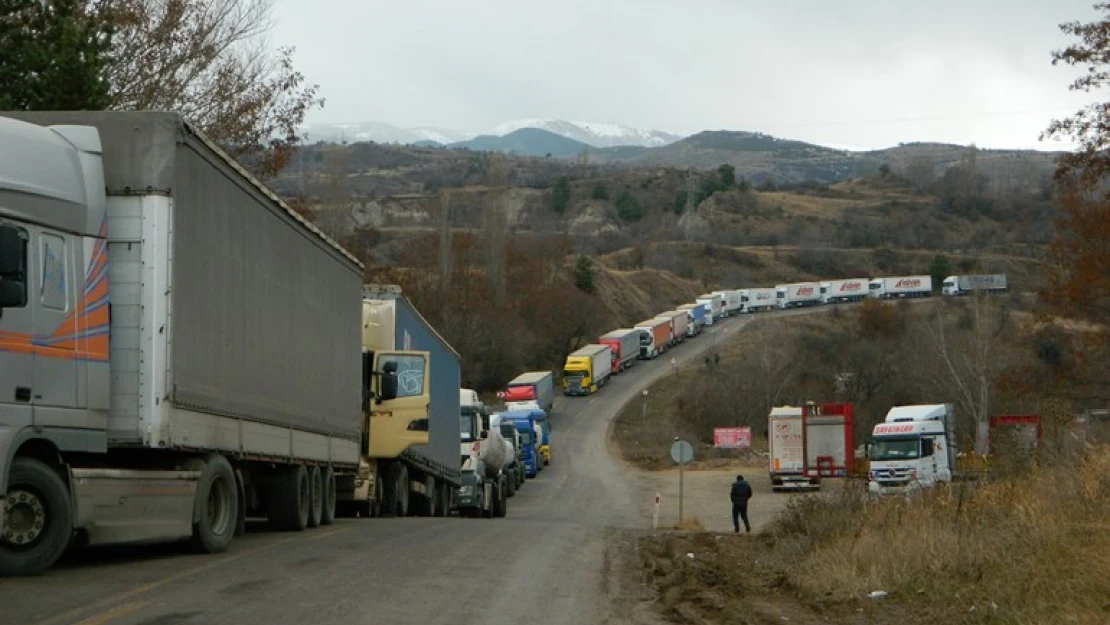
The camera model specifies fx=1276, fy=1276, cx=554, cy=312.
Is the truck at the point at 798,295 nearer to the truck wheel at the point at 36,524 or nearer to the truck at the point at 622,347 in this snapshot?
the truck at the point at 622,347

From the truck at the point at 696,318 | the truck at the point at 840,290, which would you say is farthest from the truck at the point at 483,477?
the truck at the point at 840,290

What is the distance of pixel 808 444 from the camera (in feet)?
176

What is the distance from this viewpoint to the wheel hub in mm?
11344

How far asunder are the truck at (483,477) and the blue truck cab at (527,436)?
1718 centimetres

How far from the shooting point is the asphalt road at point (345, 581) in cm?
986

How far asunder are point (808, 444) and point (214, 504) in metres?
42.0

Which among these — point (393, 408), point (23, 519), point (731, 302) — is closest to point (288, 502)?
point (393, 408)

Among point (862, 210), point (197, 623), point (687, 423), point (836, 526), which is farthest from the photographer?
point (862, 210)

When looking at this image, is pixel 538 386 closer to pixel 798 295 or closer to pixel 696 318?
pixel 696 318

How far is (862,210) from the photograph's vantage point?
7859 inches

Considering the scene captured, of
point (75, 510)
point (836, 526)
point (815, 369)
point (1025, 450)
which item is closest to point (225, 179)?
point (75, 510)

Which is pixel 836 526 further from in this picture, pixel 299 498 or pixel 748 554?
pixel 299 498

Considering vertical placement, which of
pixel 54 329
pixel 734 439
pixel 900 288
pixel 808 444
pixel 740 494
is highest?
pixel 900 288

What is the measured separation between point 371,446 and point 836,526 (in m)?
9.97
